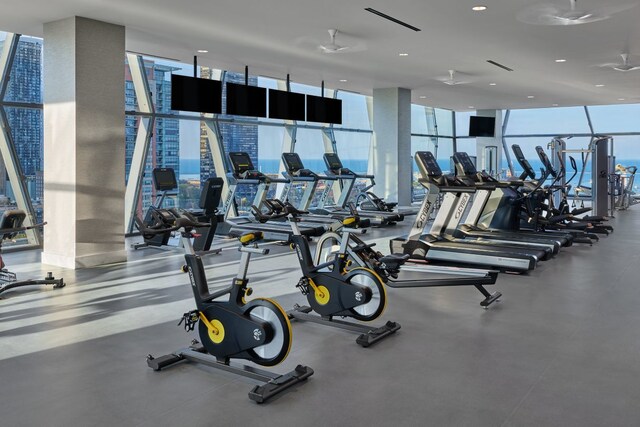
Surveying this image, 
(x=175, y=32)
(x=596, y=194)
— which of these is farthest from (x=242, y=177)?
(x=596, y=194)

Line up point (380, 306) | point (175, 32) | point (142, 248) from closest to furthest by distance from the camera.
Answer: point (380, 306), point (175, 32), point (142, 248)

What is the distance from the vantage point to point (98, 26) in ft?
22.0

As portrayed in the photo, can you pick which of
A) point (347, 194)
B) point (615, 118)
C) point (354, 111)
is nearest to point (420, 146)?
point (354, 111)

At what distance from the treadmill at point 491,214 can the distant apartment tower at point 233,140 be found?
476 centimetres

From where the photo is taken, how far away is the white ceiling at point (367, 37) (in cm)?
619

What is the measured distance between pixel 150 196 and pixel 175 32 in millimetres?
3526

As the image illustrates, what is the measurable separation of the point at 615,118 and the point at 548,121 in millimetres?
1955

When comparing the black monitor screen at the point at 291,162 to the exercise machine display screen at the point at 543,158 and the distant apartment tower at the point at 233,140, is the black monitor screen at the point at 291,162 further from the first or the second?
the exercise machine display screen at the point at 543,158

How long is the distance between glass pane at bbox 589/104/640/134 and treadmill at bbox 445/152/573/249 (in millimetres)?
10818

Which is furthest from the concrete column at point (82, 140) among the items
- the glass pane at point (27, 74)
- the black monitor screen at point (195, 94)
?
the black monitor screen at point (195, 94)

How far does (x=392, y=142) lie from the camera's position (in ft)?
44.1

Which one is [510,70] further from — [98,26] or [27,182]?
[27,182]

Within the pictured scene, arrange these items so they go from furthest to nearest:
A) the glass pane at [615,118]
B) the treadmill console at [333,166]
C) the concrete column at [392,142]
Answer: the glass pane at [615,118] < the concrete column at [392,142] < the treadmill console at [333,166]

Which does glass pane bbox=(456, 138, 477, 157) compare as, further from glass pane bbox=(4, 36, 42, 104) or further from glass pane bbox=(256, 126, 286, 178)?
glass pane bbox=(4, 36, 42, 104)
